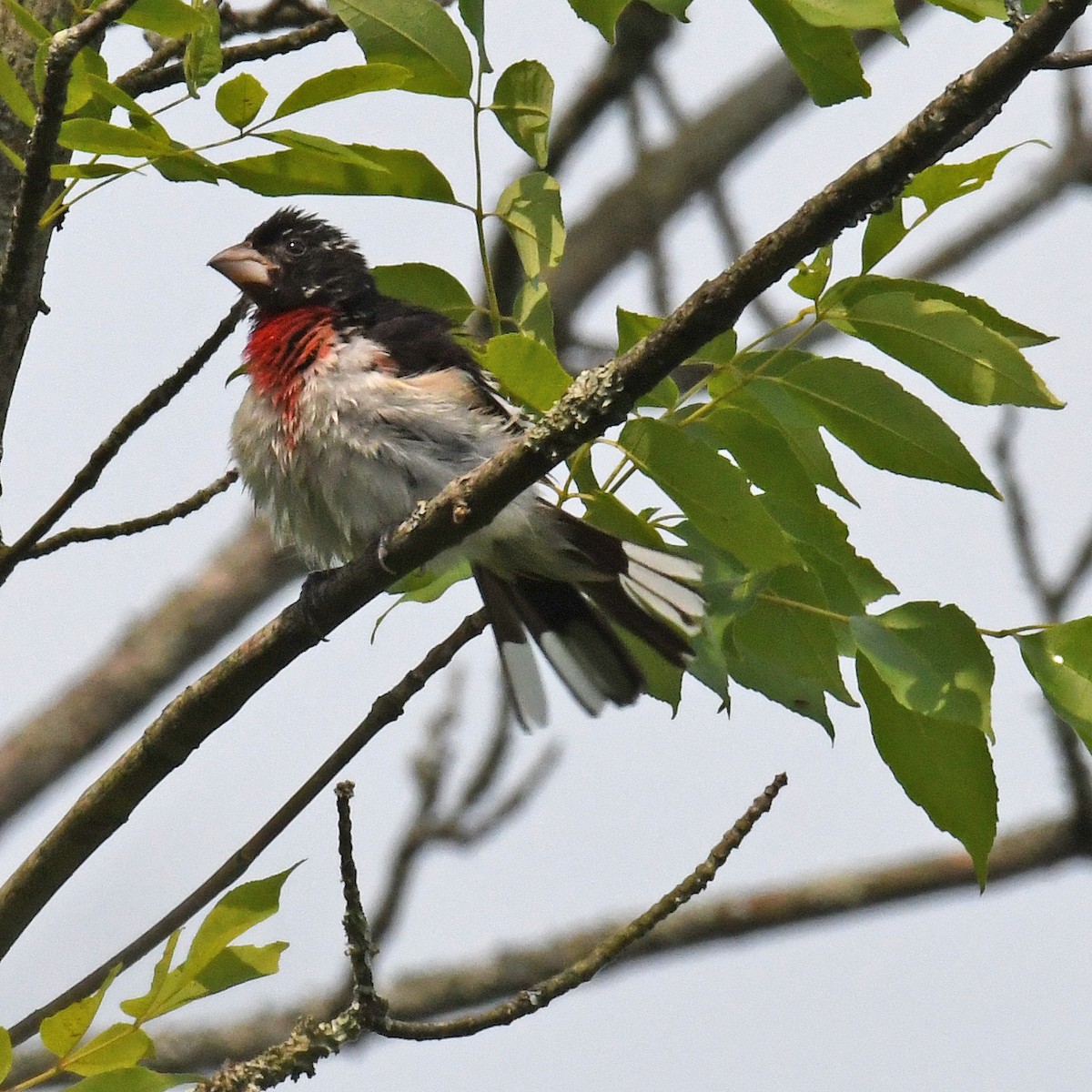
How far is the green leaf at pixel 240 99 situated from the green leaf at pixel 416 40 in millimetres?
263

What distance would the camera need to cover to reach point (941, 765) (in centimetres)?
279

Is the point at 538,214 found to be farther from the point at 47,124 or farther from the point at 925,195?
the point at 47,124

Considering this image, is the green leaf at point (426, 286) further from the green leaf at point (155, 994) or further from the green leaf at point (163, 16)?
the green leaf at point (155, 994)

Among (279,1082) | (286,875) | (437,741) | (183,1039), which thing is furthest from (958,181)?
(183,1039)

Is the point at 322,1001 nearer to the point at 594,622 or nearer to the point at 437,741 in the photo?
the point at 437,741

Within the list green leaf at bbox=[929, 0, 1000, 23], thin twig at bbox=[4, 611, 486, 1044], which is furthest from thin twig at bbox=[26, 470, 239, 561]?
green leaf at bbox=[929, 0, 1000, 23]

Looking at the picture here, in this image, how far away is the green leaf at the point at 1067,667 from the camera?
2791 millimetres

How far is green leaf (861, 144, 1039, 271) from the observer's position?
9.13 ft

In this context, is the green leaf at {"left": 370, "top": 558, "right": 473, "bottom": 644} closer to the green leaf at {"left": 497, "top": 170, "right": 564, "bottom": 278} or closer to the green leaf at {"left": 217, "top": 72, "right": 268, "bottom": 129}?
the green leaf at {"left": 497, "top": 170, "right": 564, "bottom": 278}

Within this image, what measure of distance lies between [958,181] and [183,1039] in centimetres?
560

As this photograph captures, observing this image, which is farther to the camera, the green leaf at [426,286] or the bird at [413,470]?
the bird at [413,470]

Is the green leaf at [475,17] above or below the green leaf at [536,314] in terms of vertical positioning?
above

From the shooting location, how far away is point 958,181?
2799 mm

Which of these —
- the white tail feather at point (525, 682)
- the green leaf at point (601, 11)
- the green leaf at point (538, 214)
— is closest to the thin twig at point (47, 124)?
the green leaf at point (601, 11)
